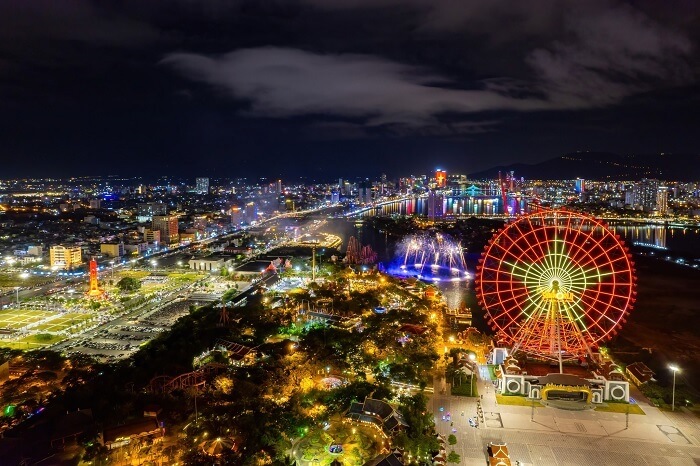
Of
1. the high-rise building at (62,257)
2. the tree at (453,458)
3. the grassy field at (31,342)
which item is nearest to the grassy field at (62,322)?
the grassy field at (31,342)

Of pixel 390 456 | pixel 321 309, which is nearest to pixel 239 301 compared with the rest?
pixel 321 309

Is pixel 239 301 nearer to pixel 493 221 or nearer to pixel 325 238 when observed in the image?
pixel 325 238

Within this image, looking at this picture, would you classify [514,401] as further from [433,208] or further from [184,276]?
[433,208]

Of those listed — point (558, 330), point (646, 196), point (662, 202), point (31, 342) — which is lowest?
point (31, 342)

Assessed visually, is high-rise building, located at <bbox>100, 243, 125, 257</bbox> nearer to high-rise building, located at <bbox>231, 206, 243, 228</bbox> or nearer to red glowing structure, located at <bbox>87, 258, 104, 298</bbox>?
red glowing structure, located at <bbox>87, 258, 104, 298</bbox>

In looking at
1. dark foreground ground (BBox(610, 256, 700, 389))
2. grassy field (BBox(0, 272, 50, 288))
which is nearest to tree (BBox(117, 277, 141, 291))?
grassy field (BBox(0, 272, 50, 288))

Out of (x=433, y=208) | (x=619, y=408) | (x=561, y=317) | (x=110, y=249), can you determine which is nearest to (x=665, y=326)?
(x=561, y=317)
